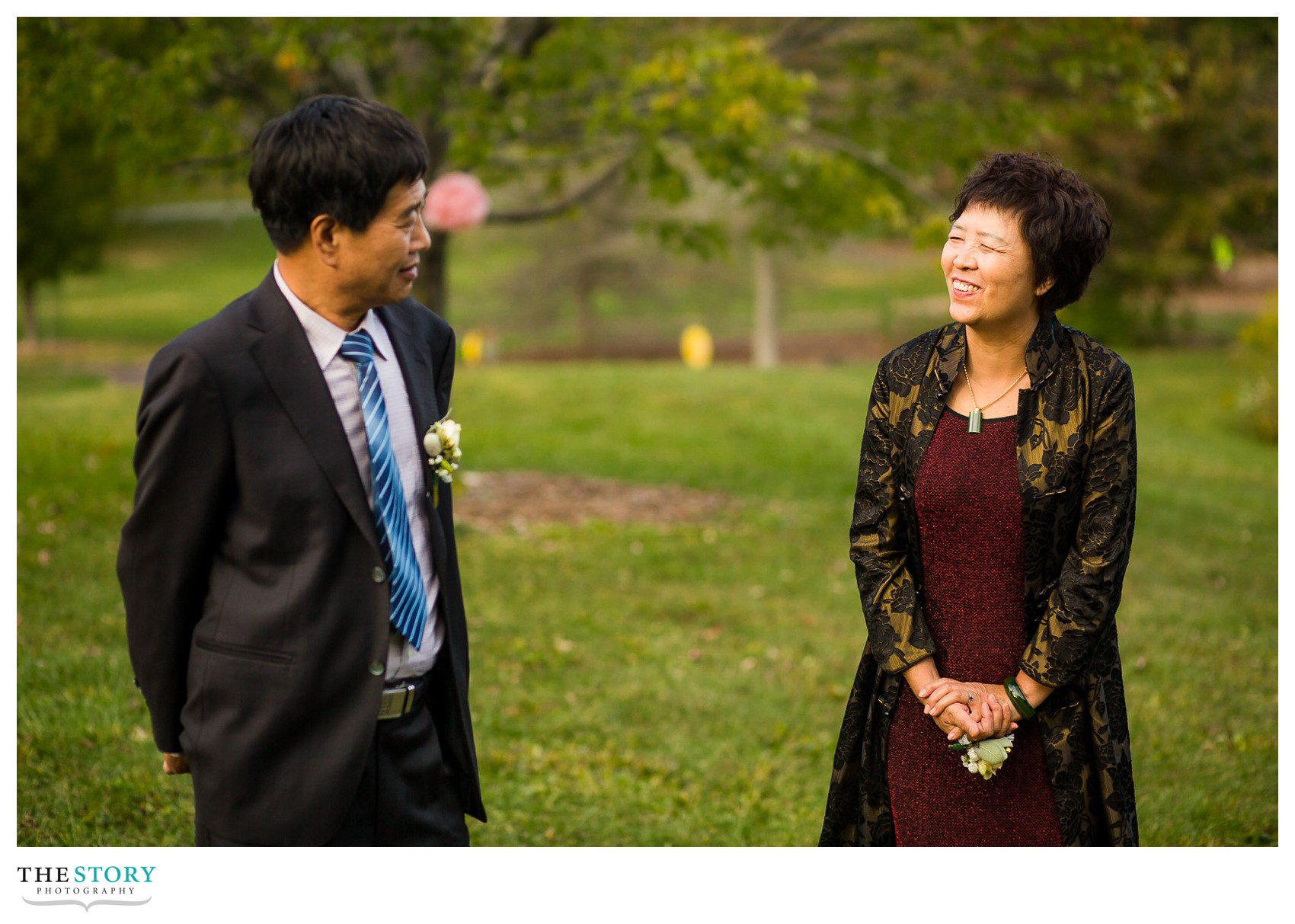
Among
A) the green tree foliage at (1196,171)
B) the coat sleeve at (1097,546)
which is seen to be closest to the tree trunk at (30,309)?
the green tree foliage at (1196,171)

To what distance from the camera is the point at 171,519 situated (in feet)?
8.09

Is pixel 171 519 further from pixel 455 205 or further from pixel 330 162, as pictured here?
pixel 455 205

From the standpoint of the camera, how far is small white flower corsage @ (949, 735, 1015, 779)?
2.90 meters

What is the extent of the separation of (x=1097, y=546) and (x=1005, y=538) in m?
0.20

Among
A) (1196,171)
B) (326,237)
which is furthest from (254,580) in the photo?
(1196,171)

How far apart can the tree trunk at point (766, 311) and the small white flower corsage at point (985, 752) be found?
68.7 ft

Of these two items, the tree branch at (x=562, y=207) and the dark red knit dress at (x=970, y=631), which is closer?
the dark red knit dress at (x=970, y=631)

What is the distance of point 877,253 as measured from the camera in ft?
134

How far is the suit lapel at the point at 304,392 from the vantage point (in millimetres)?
2486

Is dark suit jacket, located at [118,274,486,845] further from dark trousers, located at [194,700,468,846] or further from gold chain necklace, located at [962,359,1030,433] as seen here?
gold chain necklace, located at [962,359,1030,433]

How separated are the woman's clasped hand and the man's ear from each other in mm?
1673

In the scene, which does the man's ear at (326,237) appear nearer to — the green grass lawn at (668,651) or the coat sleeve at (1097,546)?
the coat sleeve at (1097,546)

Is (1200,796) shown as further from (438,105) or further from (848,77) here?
(848,77)

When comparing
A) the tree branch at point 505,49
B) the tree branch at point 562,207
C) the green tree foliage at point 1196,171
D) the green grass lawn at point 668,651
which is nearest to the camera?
the green grass lawn at point 668,651
